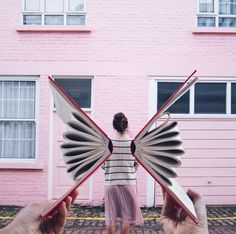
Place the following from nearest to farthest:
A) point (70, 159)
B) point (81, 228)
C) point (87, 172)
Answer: point (87, 172), point (70, 159), point (81, 228)

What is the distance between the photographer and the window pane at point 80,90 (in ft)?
30.2

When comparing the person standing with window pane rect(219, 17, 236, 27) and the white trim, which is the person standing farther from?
window pane rect(219, 17, 236, 27)

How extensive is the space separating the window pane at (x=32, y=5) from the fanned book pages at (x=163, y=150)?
29.1 ft

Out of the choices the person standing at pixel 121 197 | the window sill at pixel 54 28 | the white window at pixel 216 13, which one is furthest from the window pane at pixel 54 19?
the person standing at pixel 121 197

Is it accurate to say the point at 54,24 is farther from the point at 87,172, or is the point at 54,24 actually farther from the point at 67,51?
the point at 87,172

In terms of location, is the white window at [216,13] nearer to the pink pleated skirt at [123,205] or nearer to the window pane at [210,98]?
the window pane at [210,98]

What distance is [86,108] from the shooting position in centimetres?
914

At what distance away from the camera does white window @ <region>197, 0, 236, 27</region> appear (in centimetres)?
933

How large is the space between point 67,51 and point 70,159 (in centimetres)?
829

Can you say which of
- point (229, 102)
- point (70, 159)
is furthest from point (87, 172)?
point (229, 102)

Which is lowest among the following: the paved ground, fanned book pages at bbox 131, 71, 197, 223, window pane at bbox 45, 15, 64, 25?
the paved ground

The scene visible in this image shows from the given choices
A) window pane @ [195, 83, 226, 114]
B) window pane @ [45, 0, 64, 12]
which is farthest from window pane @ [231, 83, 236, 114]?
window pane @ [45, 0, 64, 12]

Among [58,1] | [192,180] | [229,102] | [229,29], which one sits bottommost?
[192,180]

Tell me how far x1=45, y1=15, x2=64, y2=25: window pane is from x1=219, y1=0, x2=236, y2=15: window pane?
3923 millimetres
